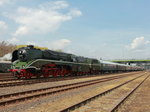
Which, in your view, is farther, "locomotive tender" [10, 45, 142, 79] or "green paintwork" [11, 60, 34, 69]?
"locomotive tender" [10, 45, 142, 79]

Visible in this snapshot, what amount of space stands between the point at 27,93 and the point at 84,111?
544cm

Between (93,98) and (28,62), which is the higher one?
(28,62)

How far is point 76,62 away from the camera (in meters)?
32.2

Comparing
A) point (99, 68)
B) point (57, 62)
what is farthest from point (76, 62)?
point (99, 68)

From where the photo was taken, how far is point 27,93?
39.7ft

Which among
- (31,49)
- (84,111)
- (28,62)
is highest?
(31,49)

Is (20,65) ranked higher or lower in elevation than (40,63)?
lower

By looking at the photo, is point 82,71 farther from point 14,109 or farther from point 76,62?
point 14,109

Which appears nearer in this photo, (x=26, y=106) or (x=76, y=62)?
(x=26, y=106)

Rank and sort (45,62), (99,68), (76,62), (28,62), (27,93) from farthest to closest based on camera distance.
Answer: (99,68), (76,62), (45,62), (28,62), (27,93)

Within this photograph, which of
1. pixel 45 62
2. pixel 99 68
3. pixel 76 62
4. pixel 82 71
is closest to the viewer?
pixel 45 62

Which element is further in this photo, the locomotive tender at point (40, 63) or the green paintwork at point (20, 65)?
the locomotive tender at point (40, 63)

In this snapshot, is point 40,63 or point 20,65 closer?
point 20,65

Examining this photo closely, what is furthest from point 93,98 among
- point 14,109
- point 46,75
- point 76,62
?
point 76,62
